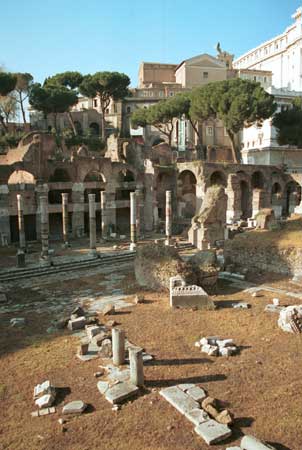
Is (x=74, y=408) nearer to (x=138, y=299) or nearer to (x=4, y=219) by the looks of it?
(x=138, y=299)

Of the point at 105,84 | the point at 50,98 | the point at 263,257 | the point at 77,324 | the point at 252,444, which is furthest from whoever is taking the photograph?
the point at 105,84

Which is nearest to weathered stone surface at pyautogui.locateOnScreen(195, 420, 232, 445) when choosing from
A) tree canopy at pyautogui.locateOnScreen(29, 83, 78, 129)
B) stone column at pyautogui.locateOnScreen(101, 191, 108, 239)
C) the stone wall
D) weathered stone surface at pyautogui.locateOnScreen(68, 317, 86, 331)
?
weathered stone surface at pyautogui.locateOnScreen(68, 317, 86, 331)

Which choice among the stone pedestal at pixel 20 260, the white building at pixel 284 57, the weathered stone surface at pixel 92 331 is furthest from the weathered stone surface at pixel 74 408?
the white building at pixel 284 57

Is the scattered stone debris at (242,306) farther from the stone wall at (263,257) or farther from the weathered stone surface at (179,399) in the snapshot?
the weathered stone surface at (179,399)

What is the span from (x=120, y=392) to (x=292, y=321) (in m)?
5.78

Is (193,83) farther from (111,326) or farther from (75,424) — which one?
(75,424)

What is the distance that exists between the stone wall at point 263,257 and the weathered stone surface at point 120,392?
11208 millimetres

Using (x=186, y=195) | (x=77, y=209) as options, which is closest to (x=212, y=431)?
(x=77, y=209)

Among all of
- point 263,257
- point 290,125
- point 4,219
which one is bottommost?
point 263,257

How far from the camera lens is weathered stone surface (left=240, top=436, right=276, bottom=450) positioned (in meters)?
5.74

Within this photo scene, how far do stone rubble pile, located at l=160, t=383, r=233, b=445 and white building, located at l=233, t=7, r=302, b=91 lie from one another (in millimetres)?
66465

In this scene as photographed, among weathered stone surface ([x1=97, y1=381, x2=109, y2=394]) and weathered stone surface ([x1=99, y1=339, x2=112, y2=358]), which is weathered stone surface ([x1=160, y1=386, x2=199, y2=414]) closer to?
weathered stone surface ([x1=97, y1=381, x2=109, y2=394])

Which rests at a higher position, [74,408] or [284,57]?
[284,57]

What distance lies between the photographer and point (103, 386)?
25.6 feet
